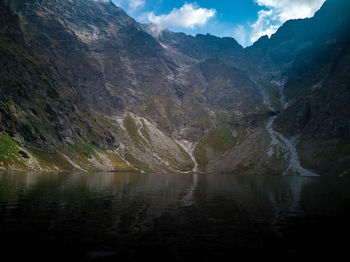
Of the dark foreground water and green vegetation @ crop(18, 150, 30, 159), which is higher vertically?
green vegetation @ crop(18, 150, 30, 159)

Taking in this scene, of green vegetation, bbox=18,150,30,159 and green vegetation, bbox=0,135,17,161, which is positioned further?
green vegetation, bbox=18,150,30,159

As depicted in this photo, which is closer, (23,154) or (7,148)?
(7,148)

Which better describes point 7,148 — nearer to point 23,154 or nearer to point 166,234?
point 23,154

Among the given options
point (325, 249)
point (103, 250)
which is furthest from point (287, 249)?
point (103, 250)

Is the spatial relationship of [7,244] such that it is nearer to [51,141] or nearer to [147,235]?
[147,235]

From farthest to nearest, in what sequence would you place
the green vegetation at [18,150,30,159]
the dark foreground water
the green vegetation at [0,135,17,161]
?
the green vegetation at [18,150,30,159] < the green vegetation at [0,135,17,161] < the dark foreground water

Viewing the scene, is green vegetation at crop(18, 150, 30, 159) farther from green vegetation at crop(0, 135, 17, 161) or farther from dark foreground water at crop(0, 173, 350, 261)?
dark foreground water at crop(0, 173, 350, 261)

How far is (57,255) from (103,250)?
3136mm

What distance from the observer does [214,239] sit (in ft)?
71.7

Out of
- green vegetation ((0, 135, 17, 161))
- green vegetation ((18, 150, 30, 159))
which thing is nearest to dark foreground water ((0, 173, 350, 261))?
green vegetation ((0, 135, 17, 161))

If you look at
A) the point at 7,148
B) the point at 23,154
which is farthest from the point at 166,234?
the point at 23,154

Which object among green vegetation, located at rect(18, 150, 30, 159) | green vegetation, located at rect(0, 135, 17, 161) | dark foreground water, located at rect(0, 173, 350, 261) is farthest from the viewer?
green vegetation, located at rect(18, 150, 30, 159)

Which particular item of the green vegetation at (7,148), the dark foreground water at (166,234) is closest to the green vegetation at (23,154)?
the green vegetation at (7,148)

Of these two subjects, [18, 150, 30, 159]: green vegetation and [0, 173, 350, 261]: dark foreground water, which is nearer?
[0, 173, 350, 261]: dark foreground water
